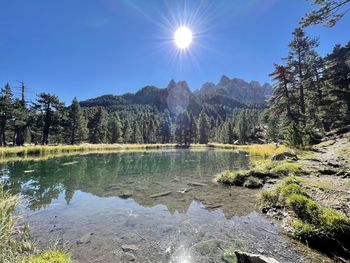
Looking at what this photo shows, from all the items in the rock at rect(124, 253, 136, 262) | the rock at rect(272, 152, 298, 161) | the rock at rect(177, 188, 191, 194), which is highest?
the rock at rect(272, 152, 298, 161)

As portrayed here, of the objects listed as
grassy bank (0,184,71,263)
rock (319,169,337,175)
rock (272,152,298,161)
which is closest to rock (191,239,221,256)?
grassy bank (0,184,71,263)

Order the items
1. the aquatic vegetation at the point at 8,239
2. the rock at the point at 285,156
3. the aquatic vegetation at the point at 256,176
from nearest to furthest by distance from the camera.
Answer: the aquatic vegetation at the point at 8,239, the aquatic vegetation at the point at 256,176, the rock at the point at 285,156

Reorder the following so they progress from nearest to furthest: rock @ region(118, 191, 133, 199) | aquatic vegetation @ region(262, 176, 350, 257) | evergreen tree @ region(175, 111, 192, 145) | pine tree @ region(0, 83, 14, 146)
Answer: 1. aquatic vegetation @ region(262, 176, 350, 257)
2. rock @ region(118, 191, 133, 199)
3. pine tree @ region(0, 83, 14, 146)
4. evergreen tree @ region(175, 111, 192, 145)

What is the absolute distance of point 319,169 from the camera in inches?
440

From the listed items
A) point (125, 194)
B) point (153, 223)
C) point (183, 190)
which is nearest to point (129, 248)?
point (153, 223)

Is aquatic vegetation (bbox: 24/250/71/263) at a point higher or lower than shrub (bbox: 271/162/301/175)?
lower

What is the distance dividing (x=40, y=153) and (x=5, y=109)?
17375mm

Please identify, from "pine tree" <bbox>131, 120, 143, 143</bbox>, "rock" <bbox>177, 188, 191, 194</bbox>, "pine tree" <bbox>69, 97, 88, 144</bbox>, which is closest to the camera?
"rock" <bbox>177, 188, 191, 194</bbox>

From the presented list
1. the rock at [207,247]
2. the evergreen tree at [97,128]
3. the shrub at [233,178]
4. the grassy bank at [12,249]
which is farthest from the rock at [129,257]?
the evergreen tree at [97,128]

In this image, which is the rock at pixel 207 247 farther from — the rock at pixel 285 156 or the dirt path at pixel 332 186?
the rock at pixel 285 156

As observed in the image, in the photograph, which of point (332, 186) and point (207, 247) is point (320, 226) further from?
point (332, 186)

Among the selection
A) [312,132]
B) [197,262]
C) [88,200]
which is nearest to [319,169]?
[197,262]

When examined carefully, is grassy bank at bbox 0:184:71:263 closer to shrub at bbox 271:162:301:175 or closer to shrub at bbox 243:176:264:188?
shrub at bbox 243:176:264:188

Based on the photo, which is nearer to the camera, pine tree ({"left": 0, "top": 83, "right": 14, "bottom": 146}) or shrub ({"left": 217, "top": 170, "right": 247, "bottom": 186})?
shrub ({"left": 217, "top": 170, "right": 247, "bottom": 186})
